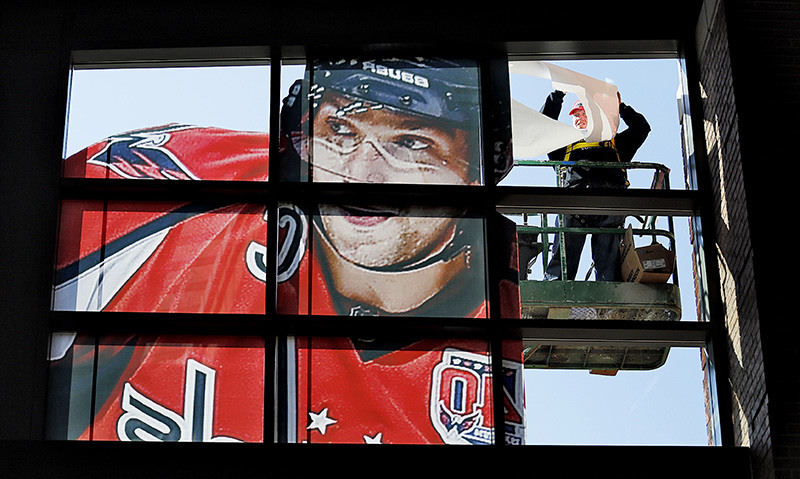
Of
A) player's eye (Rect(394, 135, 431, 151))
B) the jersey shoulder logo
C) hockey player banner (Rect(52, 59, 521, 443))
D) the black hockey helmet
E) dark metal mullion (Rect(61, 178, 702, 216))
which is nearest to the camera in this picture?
hockey player banner (Rect(52, 59, 521, 443))

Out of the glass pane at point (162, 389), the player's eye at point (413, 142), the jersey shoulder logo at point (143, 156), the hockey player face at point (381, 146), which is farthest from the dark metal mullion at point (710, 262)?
the jersey shoulder logo at point (143, 156)

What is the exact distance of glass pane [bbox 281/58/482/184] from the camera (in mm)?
8852

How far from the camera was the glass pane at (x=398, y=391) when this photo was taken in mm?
8039

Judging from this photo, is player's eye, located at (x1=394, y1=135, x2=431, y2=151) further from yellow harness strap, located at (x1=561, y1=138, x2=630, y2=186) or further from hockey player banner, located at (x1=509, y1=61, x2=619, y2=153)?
yellow harness strap, located at (x1=561, y1=138, x2=630, y2=186)

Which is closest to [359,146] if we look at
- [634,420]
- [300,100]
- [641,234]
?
[300,100]

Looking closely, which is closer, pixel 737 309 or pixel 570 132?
pixel 737 309

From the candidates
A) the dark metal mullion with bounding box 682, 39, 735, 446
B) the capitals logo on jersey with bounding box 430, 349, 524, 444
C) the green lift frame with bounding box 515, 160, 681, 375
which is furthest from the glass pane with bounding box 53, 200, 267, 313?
the dark metal mullion with bounding box 682, 39, 735, 446

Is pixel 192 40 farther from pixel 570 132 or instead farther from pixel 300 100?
pixel 570 132

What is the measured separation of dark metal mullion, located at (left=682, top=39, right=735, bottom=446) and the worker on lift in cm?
40

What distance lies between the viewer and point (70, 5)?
9.34 m

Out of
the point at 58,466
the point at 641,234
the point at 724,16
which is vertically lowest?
the point at 58,466

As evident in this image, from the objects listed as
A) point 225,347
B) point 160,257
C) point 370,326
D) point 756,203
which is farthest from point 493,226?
point 160,257

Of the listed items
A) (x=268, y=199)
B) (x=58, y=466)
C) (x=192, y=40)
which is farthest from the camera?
(x=192, y=40)

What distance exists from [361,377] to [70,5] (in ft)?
11.7
